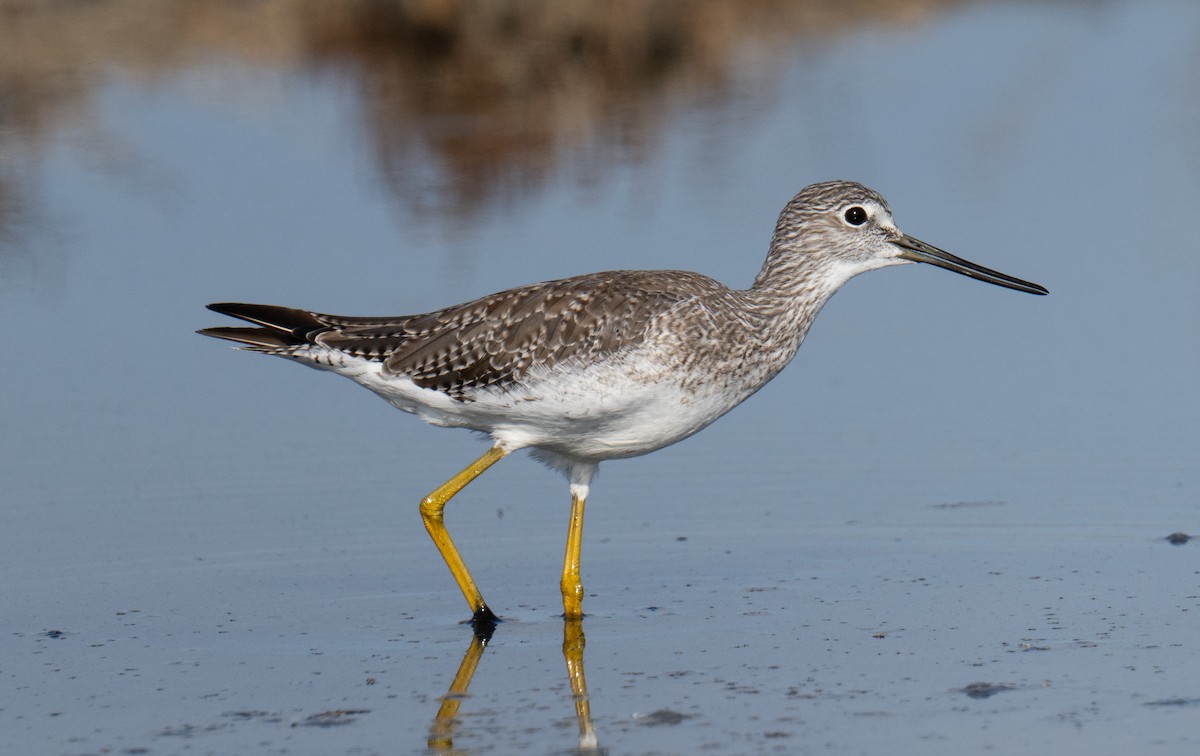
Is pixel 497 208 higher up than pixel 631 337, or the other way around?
pixel 497 208

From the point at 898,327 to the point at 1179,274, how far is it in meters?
2.01

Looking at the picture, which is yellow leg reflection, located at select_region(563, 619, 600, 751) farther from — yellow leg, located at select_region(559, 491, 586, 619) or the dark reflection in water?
the dark reflection in water

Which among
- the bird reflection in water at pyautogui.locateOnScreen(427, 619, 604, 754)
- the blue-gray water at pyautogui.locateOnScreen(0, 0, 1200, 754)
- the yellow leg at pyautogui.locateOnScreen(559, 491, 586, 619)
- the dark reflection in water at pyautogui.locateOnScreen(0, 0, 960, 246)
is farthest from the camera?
the dark reflection in water at pyautogui.locateOnScreen(0, 0, 960, 246)

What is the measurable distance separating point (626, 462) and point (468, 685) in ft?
10.8

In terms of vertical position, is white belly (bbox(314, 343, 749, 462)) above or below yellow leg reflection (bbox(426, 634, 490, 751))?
above

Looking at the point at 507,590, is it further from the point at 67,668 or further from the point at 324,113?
the point at 324,113

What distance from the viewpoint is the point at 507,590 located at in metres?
8.95

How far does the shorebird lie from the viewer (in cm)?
844

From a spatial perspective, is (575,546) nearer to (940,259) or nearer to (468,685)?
(468,685)

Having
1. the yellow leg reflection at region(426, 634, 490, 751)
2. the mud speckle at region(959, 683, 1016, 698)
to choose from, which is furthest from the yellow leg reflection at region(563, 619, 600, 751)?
the mud speckle at region(959, 683, 1016, 698)

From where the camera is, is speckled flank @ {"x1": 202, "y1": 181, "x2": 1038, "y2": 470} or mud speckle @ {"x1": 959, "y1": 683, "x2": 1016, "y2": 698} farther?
speckled flank @ {"x1": 202, "y1": 181, "x2": 1038, "y2": 470}

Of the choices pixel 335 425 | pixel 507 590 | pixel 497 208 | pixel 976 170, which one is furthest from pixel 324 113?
pixel 507 590

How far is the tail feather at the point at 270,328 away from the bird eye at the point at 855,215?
A: 8.37 feet

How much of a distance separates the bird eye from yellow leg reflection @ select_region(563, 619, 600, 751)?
7.81 feet
